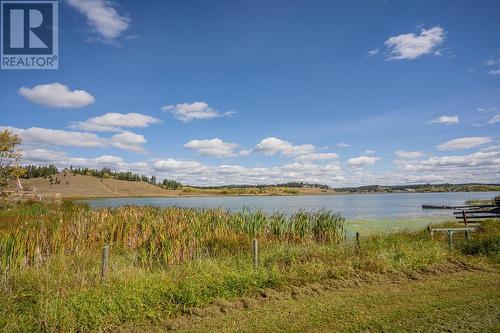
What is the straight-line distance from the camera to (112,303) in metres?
6.70

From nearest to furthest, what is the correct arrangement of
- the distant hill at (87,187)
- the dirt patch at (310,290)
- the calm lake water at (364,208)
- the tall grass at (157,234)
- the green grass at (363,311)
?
the green grass at (363,311)
the dirt patch at (310,290)
the tall grass at (157,234)
the calm lake water at (364,208)
the distant hill at (87,187)

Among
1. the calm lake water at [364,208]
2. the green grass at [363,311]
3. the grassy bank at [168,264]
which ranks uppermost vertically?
the grassy bank at [168,264]

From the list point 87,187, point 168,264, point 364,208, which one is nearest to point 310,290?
A: point 168,264

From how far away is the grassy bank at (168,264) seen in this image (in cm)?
661

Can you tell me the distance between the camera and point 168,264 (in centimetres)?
Result: 1101

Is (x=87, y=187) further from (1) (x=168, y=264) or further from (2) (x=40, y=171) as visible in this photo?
(1) (x=168, y=264)

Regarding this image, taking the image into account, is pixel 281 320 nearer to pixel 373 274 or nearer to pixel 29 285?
pixel 373 274

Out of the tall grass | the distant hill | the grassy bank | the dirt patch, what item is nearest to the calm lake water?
the tall grass

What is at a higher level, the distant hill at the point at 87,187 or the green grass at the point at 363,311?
the distant hill at the point at 87,187

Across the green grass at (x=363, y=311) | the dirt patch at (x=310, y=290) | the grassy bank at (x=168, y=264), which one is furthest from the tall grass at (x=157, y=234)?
the green grass at (x=363, y=311)

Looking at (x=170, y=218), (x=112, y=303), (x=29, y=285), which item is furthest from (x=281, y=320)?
(x=170, y=218)

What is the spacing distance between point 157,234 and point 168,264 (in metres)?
2.55

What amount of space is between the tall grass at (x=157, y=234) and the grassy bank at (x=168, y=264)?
0.05 meters

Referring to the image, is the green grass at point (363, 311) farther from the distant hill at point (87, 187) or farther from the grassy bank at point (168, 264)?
the distant hill at point (87, 187)
